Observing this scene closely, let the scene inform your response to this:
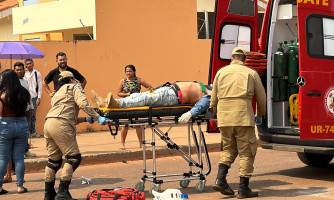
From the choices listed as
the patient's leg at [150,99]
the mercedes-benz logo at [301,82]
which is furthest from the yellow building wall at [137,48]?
the mercedes-benz logo at [301,82]

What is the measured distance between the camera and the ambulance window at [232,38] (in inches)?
388

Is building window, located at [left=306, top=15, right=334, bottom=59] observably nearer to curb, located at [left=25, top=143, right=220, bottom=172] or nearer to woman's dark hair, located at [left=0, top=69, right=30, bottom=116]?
woman's dark hair, located at [left=0, top=69, right=30, bottom=116]

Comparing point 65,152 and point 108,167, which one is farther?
point 108,167

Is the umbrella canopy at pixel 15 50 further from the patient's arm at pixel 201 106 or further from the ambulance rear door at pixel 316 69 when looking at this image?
the ambulance rear door at pixel 316 69

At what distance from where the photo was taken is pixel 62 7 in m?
19.4

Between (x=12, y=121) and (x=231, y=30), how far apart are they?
3.50 m

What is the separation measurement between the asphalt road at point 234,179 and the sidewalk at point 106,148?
0.95 ft

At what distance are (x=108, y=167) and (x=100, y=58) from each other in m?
5.35

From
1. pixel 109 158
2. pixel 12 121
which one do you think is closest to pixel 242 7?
pixel 12 121

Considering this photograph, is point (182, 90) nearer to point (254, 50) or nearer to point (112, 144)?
point (254, 50)

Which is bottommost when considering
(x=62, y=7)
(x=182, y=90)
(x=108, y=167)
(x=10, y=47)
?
(x=108, y=167)

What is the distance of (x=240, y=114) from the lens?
830cm

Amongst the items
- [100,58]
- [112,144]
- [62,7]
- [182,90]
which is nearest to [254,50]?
[182,90]

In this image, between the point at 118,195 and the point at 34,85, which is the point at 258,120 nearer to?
the point at 118,195
